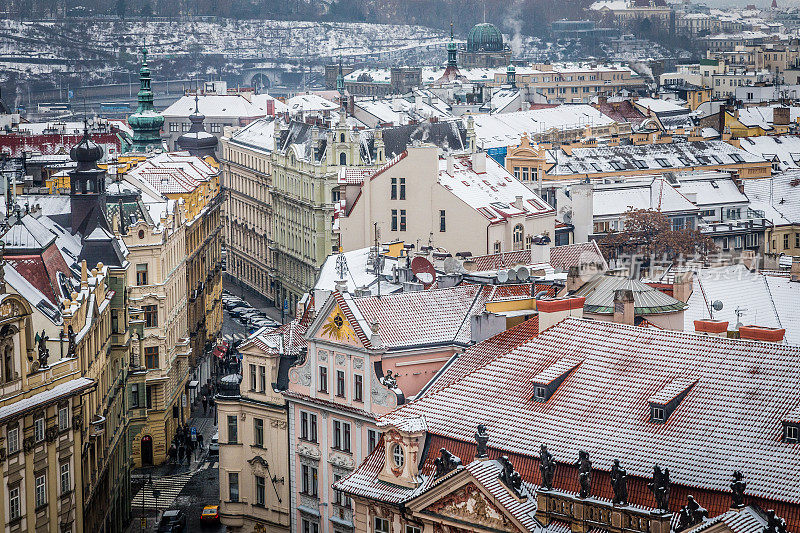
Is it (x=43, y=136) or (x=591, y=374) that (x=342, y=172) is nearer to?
(x=43, y=136)

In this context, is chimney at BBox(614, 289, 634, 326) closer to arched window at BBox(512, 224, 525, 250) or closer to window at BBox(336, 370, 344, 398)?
window at BBox(336, 370, 344, 398)

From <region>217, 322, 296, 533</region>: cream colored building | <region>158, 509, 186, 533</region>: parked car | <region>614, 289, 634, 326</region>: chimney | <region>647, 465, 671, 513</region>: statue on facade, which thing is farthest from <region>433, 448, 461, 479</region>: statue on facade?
<region>158, 509, 186, 533</region>: parked car

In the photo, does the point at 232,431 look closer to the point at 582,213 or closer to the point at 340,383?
the point at 340,383

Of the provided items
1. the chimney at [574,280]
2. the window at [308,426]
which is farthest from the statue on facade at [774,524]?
the chimney at [574,280]

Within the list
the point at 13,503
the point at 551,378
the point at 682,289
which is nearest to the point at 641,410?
the point at 551,378

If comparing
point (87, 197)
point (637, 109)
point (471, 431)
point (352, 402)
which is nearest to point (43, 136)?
point (87, 197)

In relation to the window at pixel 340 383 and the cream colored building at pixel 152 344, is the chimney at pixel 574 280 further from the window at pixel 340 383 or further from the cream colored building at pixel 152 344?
the cream colored building at pixel 152 344
